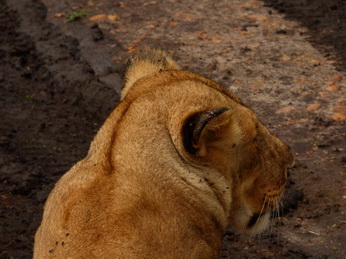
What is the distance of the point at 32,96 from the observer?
23.5ft

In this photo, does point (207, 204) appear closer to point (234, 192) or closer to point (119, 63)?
point (234, 192)

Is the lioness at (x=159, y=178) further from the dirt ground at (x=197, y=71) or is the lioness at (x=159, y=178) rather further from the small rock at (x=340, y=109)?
the small rock at (x=340, y=109)

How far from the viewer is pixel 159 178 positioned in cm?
306

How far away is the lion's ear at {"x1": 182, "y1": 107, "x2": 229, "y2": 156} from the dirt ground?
182 cm

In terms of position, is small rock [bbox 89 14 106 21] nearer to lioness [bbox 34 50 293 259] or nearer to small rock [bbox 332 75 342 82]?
small rock [bbox 332 75 342 82]

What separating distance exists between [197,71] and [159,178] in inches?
161

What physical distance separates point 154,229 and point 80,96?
4.20 metres

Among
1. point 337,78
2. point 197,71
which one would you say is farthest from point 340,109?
point 197,71

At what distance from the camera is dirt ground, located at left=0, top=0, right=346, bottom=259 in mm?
5117

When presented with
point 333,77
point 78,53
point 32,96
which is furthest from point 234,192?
point 78,53

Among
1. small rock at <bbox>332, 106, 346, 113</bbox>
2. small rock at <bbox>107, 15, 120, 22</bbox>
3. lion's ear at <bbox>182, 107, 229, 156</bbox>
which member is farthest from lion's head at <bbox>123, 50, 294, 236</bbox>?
small rock at <bbox>107, 15, 120, 22</bbox>

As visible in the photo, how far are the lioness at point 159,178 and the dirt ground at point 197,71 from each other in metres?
1.64

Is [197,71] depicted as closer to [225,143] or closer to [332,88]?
[332,88]

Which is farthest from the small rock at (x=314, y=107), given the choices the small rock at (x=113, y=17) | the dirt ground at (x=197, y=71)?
the small rock at (x=113, y=17)
